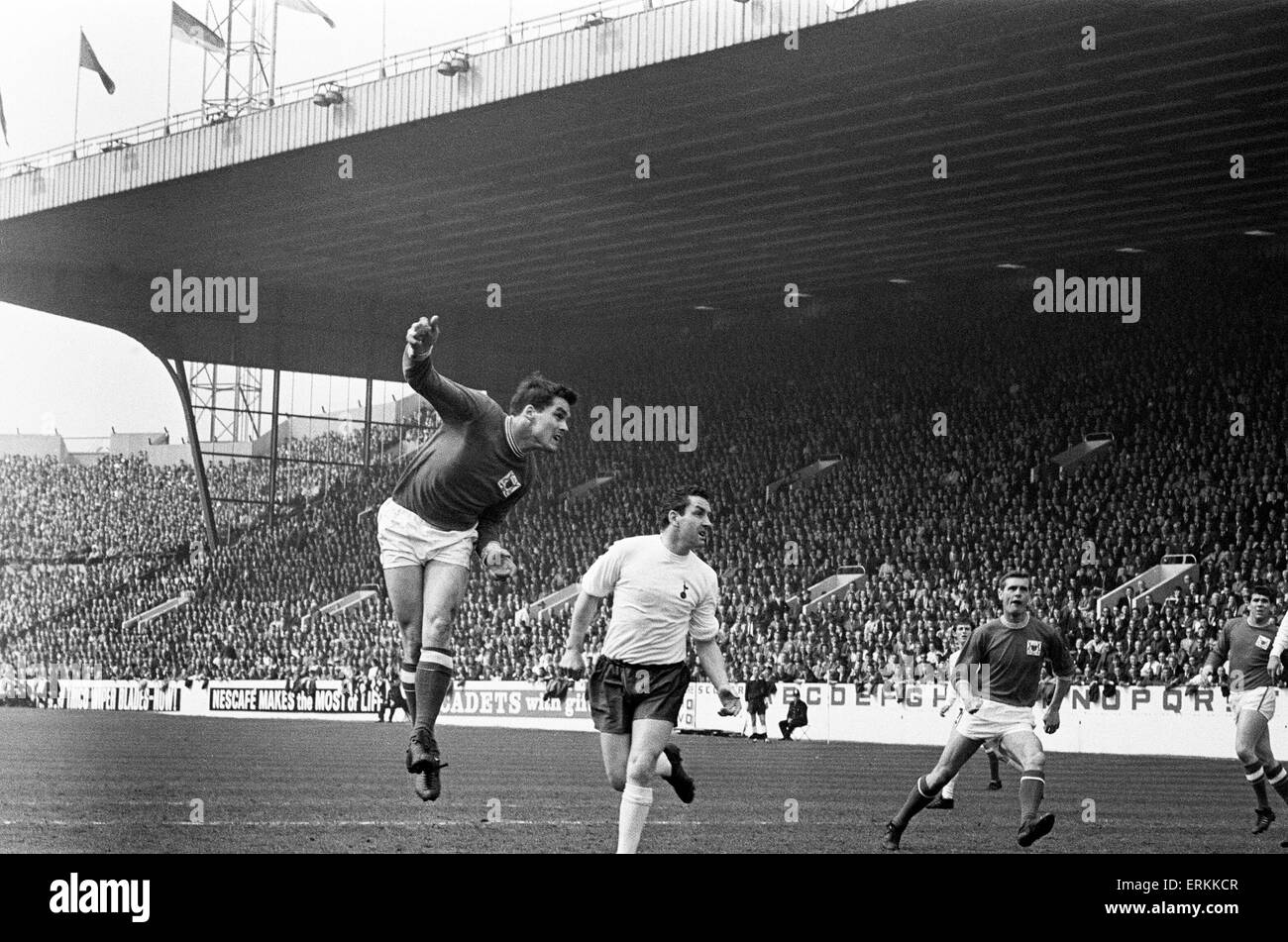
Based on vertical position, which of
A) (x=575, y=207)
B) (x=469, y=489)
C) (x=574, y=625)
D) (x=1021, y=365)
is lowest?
(x=574, y=625)

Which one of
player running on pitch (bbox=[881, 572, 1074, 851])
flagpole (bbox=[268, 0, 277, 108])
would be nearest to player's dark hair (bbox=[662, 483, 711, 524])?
player running on pitch (bbox=[881, 572, 1074, 851])

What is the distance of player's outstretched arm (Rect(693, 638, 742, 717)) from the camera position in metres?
11.1

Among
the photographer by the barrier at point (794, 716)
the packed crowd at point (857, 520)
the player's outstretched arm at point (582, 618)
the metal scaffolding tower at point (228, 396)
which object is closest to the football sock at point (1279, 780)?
the player's outstretched arm at point (582, 618)

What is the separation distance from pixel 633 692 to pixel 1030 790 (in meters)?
3.56

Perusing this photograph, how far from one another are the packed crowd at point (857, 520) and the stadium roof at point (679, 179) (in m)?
2.87

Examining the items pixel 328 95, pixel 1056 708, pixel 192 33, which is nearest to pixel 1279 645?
pixel 1056 708

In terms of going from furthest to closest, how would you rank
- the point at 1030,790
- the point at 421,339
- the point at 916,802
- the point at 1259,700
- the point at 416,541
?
the point at 1259,700
the point at 916,802
the point at 1030,790
the point at 416,541
the point at 421,339

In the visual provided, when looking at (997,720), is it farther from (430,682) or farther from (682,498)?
(430,682)

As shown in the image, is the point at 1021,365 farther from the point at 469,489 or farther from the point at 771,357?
the point at 469,489

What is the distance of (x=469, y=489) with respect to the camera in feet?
36.8

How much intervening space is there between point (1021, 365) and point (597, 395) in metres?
13.1

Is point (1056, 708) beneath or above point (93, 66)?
beneath

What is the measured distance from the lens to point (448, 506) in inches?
443

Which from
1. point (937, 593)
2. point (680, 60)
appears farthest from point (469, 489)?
point (937, 593)
